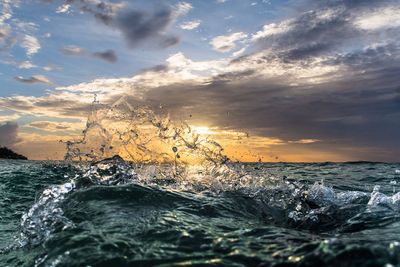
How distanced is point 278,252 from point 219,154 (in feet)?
30.9

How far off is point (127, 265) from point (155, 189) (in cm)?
310

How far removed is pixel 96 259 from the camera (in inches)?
153

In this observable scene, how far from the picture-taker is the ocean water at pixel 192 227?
3.78m

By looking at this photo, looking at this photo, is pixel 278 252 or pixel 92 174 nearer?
pixel 278 252

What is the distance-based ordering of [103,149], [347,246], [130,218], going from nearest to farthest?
[347,246]
[130,218]
[103,149]

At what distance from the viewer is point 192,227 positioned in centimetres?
498

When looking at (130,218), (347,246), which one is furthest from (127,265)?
(347,246)

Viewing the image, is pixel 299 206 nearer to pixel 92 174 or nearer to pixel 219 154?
pixel 92 174

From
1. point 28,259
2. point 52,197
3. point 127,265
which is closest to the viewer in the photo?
point 127,265

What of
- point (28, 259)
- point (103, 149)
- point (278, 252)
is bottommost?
point (28, 259)

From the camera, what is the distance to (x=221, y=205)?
6.74 metres

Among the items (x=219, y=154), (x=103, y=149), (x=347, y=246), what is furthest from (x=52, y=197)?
(x=219, y=154)

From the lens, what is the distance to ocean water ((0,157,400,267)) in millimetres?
3775

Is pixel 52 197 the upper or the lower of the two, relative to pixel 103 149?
lower
